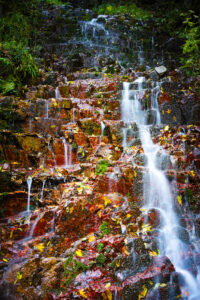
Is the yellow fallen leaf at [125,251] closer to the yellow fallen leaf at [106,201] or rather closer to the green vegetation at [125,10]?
the yellow fallen leaf at [106,201]

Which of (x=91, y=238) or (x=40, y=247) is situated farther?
(x=40, y=247)

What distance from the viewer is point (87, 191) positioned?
12.4 feet

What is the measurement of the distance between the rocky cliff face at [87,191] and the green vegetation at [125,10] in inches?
352

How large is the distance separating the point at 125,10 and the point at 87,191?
1651 centimetres

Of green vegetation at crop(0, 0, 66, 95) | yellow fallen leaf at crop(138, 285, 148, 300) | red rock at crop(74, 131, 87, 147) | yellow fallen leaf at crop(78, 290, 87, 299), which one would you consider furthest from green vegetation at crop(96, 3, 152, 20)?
yellow fallen leaf at crop(78, 290, 87, 299)

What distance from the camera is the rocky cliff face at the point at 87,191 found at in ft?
8.91

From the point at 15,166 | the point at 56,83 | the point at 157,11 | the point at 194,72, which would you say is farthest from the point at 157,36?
the point at 15,166

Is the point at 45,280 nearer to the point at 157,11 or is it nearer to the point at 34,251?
the point at 34,251

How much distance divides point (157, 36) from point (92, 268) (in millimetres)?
14456

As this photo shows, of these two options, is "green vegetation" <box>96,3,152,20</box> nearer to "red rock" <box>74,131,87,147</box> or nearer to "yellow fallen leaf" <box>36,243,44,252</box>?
"red rock" <box>74,131,87,147</box>

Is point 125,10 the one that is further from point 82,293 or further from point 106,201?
point 82,293

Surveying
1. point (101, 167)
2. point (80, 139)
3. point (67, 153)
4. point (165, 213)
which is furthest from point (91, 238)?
point (80, 139)

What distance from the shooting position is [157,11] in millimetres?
14930

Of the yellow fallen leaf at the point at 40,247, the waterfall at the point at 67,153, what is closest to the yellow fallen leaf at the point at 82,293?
the yellow fallen leaf at the point at 40,247
